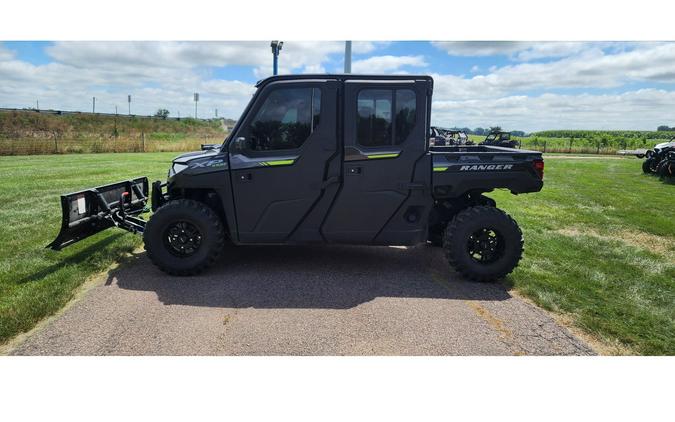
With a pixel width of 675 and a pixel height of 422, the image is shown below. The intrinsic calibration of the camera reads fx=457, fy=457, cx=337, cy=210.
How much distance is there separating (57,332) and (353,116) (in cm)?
348

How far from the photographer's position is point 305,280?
5.16 metres

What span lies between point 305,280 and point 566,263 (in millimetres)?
3487

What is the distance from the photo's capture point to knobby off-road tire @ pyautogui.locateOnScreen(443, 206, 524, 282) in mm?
5184

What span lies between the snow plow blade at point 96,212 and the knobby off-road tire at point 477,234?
153 inches

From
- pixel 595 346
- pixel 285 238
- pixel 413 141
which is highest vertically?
pixel 413 141

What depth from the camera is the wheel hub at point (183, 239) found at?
529 cm

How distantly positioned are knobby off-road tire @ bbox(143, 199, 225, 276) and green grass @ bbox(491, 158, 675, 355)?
11.5 ft

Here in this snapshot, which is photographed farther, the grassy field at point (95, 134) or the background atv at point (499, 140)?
the grassy field at point (95, 134)

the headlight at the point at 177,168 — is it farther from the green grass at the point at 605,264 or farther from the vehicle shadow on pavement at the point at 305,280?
the green grass at the point at 605,264

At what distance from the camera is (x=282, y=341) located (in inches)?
146

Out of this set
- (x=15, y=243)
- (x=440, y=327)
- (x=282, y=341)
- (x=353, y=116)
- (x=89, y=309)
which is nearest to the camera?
(x=282, y=341)

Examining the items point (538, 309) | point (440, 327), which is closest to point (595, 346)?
point (538, 309)

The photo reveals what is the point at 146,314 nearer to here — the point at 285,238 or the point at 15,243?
the point at 285,238

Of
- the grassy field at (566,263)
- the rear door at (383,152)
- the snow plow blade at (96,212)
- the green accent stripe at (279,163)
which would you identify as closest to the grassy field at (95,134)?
the grassy field at (566,263)
